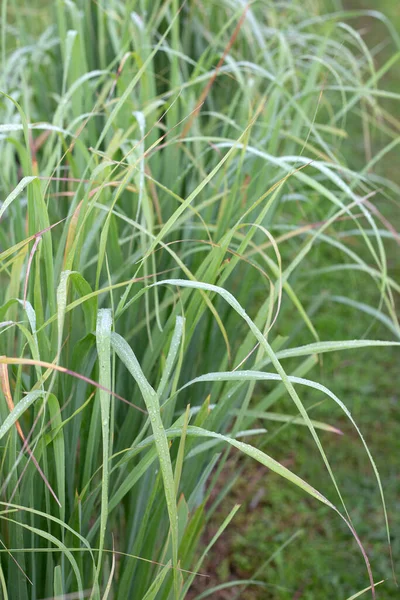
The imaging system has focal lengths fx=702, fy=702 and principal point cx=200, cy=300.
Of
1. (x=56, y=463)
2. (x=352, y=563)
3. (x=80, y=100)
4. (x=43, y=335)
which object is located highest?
(x=80, y=100)

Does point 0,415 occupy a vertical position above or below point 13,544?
above

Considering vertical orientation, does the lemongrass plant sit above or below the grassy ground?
above

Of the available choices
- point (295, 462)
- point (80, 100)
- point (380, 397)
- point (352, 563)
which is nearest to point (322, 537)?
point (352, 563)

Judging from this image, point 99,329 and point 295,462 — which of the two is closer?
point 99,329

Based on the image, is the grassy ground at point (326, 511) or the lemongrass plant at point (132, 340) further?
the grassy ground at point (326, 511)

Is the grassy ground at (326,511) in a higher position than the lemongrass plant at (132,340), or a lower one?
lower

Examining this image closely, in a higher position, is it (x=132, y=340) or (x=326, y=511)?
(x=132, y=340)

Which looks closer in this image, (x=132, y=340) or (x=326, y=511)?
(x=132, y=340)

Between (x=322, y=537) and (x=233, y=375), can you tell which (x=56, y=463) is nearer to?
(x=233, y=375)

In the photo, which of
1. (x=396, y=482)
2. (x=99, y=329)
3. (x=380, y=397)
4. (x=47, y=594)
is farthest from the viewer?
(x=380, y=397)

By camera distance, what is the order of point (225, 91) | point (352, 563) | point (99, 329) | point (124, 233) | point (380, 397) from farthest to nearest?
1. point (380, 397)
2. point (225, 91)
3. point (352, 563)
4. point (124, 233)
5. point (99, 329)

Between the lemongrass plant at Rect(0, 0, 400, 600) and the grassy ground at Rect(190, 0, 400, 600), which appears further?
the grassy ground at Rect(190, 0, 400, 600)
